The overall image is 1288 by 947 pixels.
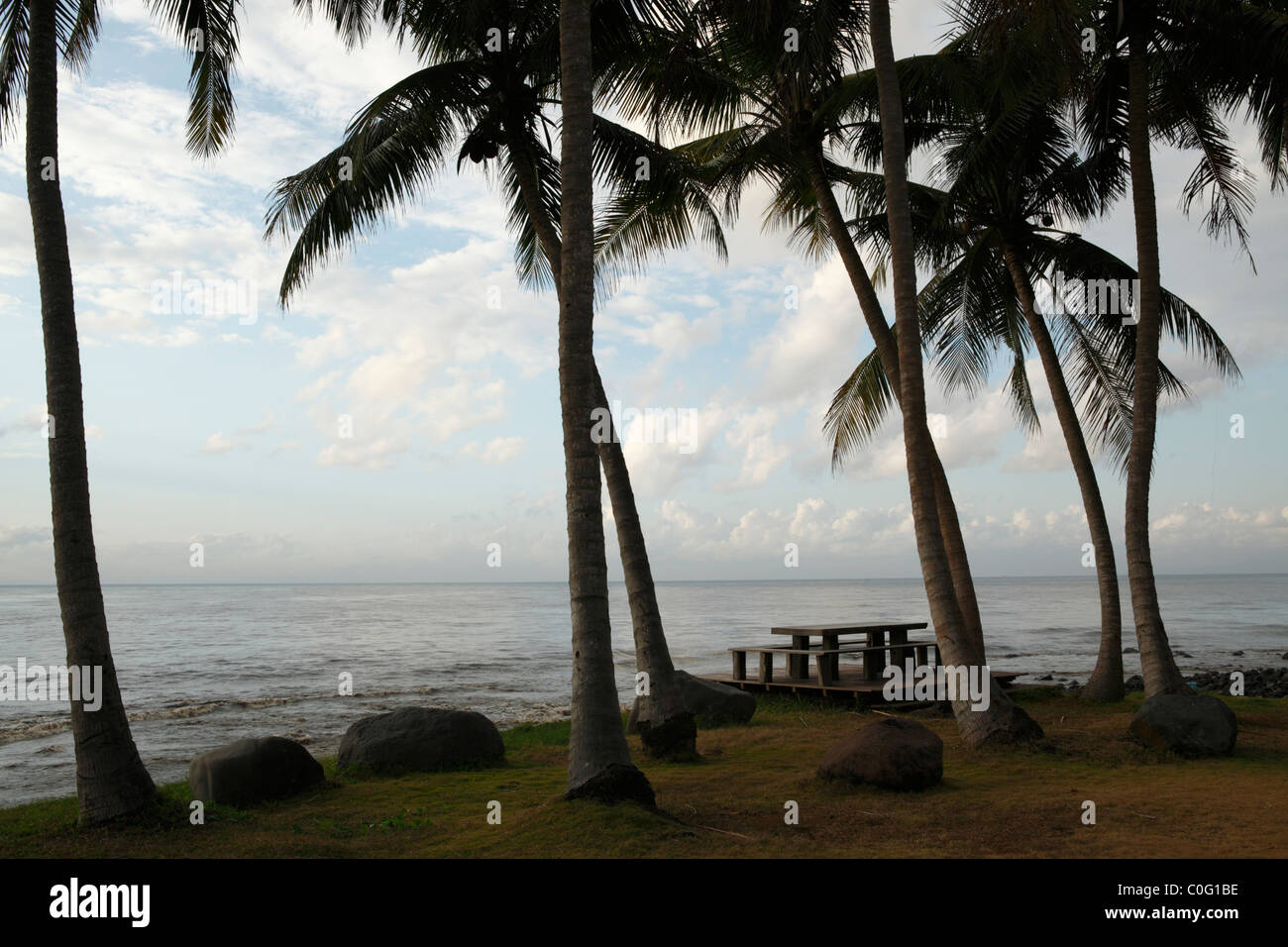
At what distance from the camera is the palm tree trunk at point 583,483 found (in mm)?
6809

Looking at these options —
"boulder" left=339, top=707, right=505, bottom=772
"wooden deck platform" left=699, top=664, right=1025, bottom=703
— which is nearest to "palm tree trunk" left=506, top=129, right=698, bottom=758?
"boulder" left=339, top=707, right=505, bottom=772

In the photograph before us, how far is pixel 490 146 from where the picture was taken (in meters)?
11.0

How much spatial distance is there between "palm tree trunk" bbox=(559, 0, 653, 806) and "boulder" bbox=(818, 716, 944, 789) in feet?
6.93

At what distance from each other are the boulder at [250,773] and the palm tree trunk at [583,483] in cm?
311

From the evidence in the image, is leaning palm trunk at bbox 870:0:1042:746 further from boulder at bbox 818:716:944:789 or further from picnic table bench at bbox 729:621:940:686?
picnic table bench at bbox 729:621:940:686

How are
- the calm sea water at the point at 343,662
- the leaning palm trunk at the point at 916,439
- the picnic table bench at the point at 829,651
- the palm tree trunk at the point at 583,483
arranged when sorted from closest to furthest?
the palm tree trunk at the point at 583,483
the leaning palm trunk at the point at 916,439
the picnic table bench at the point at 829,651
the calm sea water at the point at 343,662

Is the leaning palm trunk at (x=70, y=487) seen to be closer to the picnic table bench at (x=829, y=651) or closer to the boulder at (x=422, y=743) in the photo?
the boulder at (x=422, y=743)

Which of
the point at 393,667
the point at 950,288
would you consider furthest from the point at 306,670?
the point at 950,288

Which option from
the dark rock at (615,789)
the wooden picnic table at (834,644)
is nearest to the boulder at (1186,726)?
the wooden picnic table at (834,644)

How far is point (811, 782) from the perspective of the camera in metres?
8.23

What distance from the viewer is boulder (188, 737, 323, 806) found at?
8.09 metres
